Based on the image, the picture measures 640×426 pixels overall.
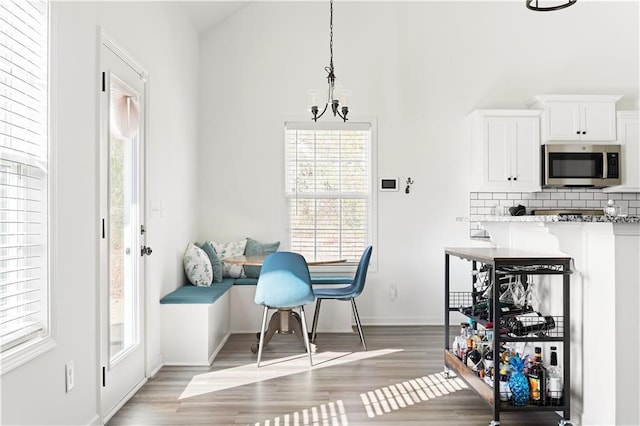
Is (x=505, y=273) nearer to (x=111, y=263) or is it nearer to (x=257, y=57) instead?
(x=111, y=263)

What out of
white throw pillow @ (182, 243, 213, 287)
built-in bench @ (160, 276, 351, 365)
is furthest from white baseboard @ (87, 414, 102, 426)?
white throw pillow @ (182, 243, 213, 287)

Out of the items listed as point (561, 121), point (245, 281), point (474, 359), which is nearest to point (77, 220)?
point (474, 359)

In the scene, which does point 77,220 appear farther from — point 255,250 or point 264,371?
point 255,250

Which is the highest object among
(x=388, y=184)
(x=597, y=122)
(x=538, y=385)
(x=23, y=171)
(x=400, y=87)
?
(x=400, y=87)

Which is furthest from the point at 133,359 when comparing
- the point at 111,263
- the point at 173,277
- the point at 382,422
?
the point at 382,422

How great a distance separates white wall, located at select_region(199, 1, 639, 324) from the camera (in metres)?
5.37

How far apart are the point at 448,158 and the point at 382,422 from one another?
3256 millimetres

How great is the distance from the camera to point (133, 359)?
3.29 metres

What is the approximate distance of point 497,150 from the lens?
16.6 ft

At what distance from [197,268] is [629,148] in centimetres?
434

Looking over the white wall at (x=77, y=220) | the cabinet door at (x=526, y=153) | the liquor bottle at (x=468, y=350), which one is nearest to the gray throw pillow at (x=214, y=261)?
the white wall at (x=77, y=220)

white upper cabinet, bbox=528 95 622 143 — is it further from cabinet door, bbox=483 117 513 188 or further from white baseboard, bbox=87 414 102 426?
white baseboard, bbox=87 414 102 426

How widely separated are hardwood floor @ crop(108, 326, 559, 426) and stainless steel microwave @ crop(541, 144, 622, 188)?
2177 mm

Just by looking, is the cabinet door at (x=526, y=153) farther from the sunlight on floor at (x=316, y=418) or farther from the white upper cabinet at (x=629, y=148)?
the sunlight on floor at (x=316, y=418)
